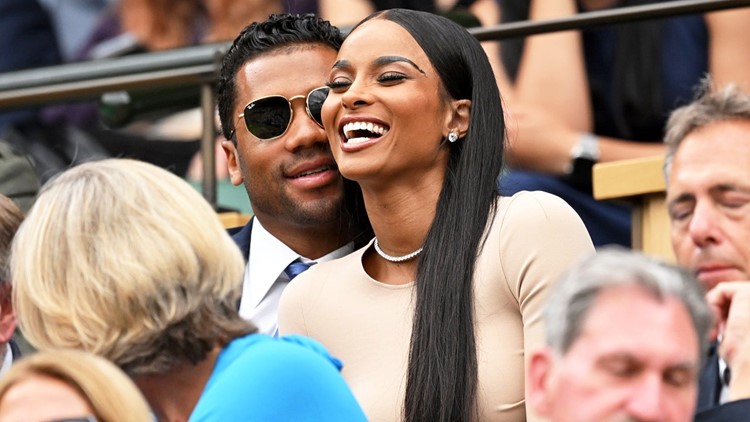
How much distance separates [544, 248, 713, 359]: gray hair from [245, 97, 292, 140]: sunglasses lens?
1.75 meters

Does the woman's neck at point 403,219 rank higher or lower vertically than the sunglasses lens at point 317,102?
lower

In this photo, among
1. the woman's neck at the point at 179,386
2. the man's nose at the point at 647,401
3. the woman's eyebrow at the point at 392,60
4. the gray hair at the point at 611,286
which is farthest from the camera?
the woman's eyebrow at the point at 392,60

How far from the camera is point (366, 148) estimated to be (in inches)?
140

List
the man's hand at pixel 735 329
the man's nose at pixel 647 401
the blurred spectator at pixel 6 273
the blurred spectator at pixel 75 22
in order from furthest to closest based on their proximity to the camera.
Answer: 1. the blurred spectator at pixel 75 22
2. the blurred spectator at pixel 6 273
3. the man's hand at pixel 735 329
4. the man's nose at pixel 647 401

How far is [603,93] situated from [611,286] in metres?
2.05

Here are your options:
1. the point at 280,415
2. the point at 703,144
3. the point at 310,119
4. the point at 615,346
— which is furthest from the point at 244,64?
the point at 615,346

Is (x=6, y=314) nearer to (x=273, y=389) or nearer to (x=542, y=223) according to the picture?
(x=273, y=389)

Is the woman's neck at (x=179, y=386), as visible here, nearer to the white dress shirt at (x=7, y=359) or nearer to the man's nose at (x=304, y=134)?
the white dress shirt at (x=7, y=359)

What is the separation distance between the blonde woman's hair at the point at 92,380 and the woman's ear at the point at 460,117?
1.29 m

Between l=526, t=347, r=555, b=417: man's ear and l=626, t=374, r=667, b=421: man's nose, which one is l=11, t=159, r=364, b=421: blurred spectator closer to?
l=526, t=347, r=555, b=417: man's ear

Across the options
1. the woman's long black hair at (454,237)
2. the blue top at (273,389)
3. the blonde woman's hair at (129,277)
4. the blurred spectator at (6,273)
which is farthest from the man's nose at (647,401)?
the blurred spectator at (6,273)

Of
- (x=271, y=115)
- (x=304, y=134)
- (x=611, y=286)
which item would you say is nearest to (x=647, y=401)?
(x=611, y=286)

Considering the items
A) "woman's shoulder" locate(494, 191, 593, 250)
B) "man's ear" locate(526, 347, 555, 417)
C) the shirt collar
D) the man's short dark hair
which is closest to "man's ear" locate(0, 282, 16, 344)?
the shirt collar

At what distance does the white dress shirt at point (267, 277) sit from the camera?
4059 millimetres
